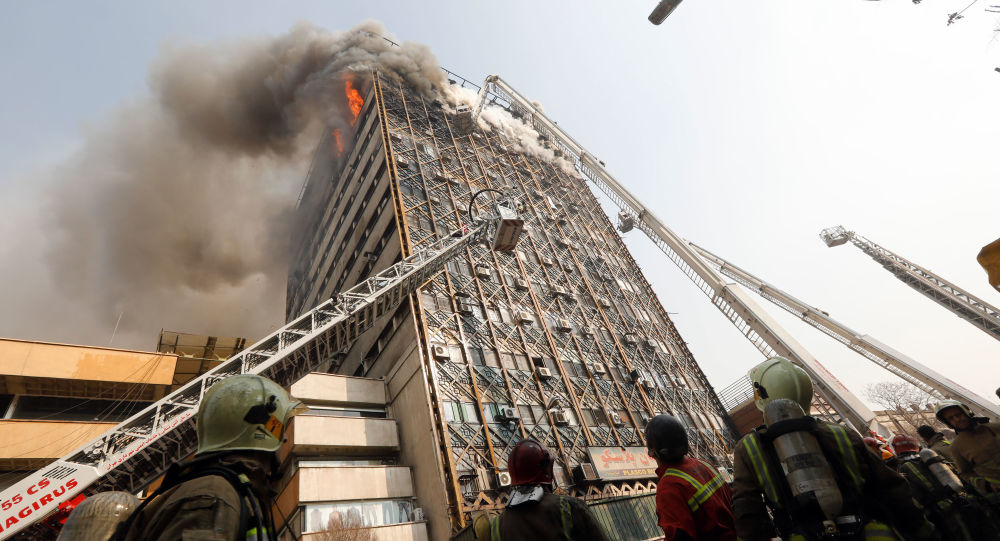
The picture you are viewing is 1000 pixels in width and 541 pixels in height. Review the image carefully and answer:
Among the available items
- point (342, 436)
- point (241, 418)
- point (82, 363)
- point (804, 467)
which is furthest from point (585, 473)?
point (82, 363)

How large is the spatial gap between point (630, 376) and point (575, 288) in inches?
221

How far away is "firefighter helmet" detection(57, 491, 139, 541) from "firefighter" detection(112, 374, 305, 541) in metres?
2.78

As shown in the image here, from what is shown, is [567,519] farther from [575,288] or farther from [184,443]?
[575,288]

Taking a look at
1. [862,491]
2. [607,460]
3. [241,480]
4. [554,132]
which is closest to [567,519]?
[862,491]

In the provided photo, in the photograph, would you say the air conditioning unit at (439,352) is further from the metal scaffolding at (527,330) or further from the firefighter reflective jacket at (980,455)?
the firefighter reflective jacket at (980,455)

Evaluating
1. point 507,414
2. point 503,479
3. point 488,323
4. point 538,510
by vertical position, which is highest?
point 488,323

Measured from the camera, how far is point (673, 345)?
2544 centimetres

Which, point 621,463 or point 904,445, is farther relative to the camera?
point 621,463

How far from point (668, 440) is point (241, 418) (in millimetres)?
3071

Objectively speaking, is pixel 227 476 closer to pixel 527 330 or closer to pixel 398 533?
pixel 398 533

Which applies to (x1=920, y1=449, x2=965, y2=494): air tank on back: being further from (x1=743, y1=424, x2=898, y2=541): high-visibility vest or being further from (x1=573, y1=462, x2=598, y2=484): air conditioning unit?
(x1=573, y1=462, x2=598, y2=484): air conditioning unit

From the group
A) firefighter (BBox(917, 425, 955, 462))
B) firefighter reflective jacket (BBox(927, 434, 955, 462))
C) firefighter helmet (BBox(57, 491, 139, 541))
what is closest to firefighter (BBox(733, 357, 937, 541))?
firefighter helmet (BBox(57, 491, 139, 541))

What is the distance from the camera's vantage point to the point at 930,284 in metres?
27.5

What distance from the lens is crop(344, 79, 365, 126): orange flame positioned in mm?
30672
